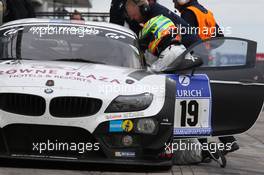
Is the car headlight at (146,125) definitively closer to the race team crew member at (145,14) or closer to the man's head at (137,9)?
the race team crew member at (145,14)

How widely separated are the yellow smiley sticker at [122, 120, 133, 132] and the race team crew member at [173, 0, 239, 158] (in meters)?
3.10

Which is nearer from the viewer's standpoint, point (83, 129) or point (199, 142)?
point (83, 129)

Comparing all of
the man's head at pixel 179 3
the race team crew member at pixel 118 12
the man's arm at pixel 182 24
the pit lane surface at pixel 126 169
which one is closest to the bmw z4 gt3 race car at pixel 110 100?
the pit lane surface at pixel 126 169

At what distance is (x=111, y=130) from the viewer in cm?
594

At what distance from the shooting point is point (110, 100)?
234 inches

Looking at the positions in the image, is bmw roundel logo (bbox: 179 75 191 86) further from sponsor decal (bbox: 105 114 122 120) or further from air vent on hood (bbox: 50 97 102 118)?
air vent on hood (bbox: 50 97 102 118)

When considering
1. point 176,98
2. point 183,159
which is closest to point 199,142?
point 183,159

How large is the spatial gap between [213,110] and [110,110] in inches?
52.3

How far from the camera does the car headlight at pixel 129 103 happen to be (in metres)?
5.97

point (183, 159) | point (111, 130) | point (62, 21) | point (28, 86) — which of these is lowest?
point (183, 159)

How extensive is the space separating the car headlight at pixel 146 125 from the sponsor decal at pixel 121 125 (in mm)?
68

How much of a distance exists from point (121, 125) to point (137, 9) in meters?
3.23

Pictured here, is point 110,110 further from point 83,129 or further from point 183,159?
point 183,159

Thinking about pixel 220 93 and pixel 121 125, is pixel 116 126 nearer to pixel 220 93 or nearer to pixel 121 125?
pixel 121 125
